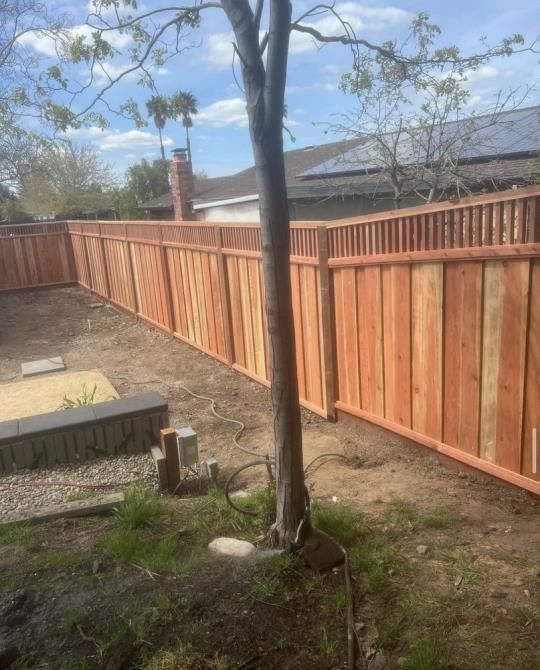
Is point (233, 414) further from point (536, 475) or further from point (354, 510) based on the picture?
point (536, 475)

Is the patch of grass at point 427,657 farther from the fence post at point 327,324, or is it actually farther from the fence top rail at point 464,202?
the fence post at point 327,324

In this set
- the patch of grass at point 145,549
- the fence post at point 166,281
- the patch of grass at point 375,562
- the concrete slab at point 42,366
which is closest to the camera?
the patch of grass at point 375,562

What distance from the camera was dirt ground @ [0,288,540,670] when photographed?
2.39 m

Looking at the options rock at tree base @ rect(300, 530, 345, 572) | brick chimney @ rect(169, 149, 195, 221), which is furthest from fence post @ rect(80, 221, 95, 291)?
rock at tree base @ rect(300, 530, 345, 572)

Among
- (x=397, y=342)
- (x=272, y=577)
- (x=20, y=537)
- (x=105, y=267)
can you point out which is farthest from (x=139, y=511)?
(x=105, y=267)

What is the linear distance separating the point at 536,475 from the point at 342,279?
8.16 ft

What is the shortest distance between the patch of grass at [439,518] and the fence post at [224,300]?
477 centimetres

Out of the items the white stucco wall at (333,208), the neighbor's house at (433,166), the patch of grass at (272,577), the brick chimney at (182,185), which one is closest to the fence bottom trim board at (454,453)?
the patch of grass at (272,577)

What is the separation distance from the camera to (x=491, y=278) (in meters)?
3.84

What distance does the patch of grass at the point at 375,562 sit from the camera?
111 inches

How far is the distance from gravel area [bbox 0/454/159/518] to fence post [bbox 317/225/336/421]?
2.00 metres

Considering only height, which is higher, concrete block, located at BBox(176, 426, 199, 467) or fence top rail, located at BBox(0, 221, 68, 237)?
fence top rail, located at BBox(0, 221, 68, 237)

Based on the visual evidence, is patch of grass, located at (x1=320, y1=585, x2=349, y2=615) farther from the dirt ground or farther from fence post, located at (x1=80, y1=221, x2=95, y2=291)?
fence post, located at (x1=80, y1=221, x2=95, y2=291)

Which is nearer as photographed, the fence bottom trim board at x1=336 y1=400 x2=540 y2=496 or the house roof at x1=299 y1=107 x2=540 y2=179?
the fence bottom trim board at x1=336 y1=400 x2=540 y2=496
